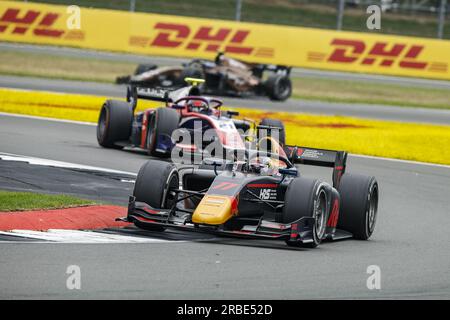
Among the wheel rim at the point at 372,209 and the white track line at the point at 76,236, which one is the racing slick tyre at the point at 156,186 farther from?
the wheel rim at the point at 372,209

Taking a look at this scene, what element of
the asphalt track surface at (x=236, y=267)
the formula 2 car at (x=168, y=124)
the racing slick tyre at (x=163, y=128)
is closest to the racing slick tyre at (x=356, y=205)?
the asphalt track surface at (x=236, y=267)

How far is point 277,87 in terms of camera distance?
3412 cm

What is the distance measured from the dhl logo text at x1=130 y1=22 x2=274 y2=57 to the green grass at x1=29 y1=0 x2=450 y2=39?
1.91 meters

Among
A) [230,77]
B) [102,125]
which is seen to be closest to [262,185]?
[102,125]

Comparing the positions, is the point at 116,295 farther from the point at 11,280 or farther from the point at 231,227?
the point at 231,227

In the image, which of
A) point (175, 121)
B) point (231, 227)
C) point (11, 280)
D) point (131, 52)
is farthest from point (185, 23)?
point (11, 280)

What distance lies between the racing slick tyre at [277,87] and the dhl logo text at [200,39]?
427 cm

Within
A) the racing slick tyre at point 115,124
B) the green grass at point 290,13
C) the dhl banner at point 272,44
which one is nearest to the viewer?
the racing slick tyre at point 115,124

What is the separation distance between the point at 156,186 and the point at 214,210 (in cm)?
86

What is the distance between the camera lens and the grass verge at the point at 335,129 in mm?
23625

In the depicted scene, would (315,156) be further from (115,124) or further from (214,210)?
(115,124)

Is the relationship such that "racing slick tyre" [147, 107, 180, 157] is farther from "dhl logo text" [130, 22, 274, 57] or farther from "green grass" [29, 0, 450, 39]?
"green grass" [29, 0, 450, 39]

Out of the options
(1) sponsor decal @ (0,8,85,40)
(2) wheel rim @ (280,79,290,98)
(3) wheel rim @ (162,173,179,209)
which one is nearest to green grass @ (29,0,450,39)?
(1) sponsor decal @ (0,8,85,40)

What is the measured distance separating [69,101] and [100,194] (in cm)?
1417
